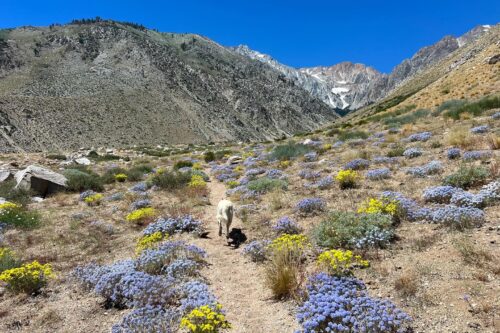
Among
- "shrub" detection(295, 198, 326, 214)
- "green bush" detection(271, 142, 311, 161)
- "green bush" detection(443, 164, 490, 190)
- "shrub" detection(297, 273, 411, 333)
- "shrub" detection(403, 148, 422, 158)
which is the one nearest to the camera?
"shrub" detection(297, 273, 411, 333)

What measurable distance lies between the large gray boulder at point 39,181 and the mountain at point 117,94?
185 ft

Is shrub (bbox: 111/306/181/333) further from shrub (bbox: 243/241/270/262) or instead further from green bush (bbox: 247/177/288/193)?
green bush (bbox: 247/177/288/193)

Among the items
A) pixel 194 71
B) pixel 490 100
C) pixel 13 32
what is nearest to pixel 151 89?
pixel 194 71

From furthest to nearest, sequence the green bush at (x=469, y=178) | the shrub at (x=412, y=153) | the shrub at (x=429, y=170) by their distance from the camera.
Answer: the shrub at (x=412, y=153), the shrub at (x=429, y=170), the green bush at (x=469, y=178)

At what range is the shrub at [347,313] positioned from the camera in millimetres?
4586

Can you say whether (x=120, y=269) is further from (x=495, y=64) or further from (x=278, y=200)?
(x=495, y=64)

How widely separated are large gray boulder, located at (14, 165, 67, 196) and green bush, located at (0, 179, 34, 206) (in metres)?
0.36

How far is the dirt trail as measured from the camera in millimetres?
5516

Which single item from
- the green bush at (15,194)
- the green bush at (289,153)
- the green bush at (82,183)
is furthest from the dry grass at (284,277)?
the green bush at (82,183)

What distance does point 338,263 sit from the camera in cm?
639

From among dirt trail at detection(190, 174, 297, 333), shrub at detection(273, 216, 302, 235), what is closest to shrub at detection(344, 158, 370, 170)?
shrub at detection(273, 216, 302, 235)

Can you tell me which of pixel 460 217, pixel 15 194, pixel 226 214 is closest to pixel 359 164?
pixel 226 214

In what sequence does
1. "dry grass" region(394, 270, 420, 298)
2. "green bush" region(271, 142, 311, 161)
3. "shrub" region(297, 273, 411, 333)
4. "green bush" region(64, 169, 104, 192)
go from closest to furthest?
"shrub" region(297, 273, 411, 333), "dry grass" region(394, 270, 420, 298), "green bush" region(64, 169, 104, 192), "green bush" region(271, 142, 311, 161)

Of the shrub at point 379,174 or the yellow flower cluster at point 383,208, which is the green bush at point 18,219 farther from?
the shrub at point 379,174
